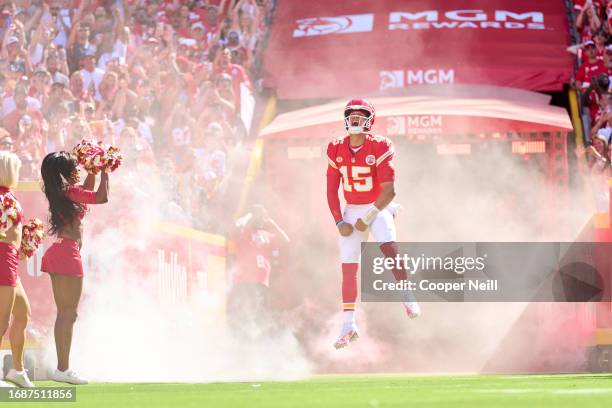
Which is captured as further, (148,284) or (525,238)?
(525,238)

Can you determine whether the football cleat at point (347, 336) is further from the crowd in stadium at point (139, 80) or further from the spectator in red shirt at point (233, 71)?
the spectator in red shirt at point (233, 71)

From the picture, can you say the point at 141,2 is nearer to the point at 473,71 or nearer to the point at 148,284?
the point at 473,71

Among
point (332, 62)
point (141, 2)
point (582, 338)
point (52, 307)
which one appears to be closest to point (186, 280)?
point (52, 307)

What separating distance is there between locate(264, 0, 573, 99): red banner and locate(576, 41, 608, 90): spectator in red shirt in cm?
20

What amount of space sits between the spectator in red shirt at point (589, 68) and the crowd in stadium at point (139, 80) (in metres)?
4.29

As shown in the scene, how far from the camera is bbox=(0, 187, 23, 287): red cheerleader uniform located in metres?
8.05

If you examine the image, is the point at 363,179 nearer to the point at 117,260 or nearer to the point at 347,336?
the point at 347,336

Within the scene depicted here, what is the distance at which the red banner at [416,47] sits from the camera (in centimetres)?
1564

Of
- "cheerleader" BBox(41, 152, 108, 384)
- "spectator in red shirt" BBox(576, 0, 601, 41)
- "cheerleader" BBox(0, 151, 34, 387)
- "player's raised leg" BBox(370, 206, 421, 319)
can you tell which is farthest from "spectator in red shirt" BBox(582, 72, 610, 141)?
"cheerleader" BBox(0, 151, 34, 387)

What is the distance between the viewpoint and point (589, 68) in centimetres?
1559

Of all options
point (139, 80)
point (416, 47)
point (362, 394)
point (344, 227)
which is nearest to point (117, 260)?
point (344, 227)

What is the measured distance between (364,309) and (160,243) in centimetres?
203

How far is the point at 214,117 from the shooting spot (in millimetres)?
15195

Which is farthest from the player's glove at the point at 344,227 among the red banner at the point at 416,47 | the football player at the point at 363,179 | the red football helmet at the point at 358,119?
the red banner at the point at 416,47
